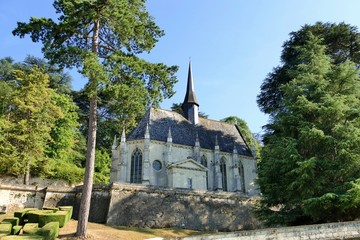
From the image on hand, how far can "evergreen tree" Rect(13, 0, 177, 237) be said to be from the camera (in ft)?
44.0

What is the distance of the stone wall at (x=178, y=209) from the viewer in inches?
770

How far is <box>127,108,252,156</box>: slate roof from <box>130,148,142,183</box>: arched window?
1.65 meters

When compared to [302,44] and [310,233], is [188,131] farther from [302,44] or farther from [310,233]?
[310,233]

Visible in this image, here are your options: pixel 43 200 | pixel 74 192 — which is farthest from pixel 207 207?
pixel 43 200

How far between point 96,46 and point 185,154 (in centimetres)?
1903

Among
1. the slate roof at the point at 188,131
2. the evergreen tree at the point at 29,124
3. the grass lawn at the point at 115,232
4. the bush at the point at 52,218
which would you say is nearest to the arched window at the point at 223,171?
the slate roof at the point at 188,131

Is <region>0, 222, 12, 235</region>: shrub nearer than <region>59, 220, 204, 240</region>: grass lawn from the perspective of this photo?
Yes

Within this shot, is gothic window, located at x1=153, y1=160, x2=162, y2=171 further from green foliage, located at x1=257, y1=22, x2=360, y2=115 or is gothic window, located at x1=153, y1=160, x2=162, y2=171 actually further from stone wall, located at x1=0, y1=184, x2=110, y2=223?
green foliage, located at x1=257, y1=22, x2=360, y2=115

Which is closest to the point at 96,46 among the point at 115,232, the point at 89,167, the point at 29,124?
the point at 89,167

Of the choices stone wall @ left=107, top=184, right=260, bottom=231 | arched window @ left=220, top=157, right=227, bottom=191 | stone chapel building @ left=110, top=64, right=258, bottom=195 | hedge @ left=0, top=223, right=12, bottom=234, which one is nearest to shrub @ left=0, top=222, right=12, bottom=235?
hedge @ left=0, top=223, right=12, bottom=234

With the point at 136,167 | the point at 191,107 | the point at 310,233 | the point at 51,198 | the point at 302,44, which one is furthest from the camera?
the point at 191,107

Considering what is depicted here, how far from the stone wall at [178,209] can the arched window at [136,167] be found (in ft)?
29.0

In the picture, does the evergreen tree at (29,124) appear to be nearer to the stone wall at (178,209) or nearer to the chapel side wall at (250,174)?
the stone wall at (178,209)

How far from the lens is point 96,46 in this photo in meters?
15.3
